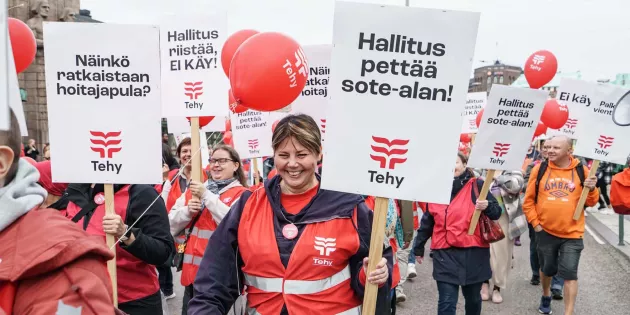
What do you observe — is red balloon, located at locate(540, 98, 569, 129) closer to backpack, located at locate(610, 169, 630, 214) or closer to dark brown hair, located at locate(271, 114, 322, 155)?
backpack, located at locate(610, 169, 630, 214)

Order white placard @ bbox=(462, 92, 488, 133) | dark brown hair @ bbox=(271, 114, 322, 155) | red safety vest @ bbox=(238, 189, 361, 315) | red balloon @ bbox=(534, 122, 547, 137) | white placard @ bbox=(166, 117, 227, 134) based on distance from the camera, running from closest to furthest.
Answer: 1. red safety vest @ bbox=(238, 189, 361, 315)
2. dark brown hair @ bbox=(271, 114, 322, 155)
3. white placard @ bbox=(166, 117, 227, 134)
4. red balloon @ bbox=(534, 122, 547, 137)
5. white placard @ bbox=(462, 92, 488, 133)

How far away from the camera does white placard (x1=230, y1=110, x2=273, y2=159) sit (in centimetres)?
645

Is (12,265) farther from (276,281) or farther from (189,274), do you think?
(189,274)

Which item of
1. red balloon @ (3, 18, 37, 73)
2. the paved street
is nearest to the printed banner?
the paved street

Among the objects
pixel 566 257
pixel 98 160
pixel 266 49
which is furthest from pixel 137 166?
pixel 566 257

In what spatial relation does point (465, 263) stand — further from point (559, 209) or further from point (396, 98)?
point (396, 98)

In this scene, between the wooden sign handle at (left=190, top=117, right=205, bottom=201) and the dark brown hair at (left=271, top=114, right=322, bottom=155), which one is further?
the wooden sign handle at (left=190, top=117, right=205, bottom=201)

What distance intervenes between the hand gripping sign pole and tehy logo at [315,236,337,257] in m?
0.17

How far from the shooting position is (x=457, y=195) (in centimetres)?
525

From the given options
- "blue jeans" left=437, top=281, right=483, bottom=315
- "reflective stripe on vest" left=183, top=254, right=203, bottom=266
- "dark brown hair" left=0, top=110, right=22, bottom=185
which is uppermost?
"dark brown hair" left=0, top=110, right=22, bottom=185

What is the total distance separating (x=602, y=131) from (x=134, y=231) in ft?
17.7

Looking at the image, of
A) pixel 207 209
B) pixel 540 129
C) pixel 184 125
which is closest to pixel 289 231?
pixel 207 209

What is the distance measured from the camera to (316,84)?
4930mm

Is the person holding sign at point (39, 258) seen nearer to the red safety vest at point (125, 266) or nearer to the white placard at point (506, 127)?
the red safety vest at point (125, 266)
